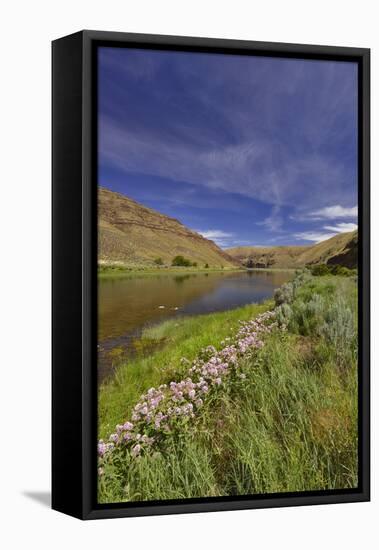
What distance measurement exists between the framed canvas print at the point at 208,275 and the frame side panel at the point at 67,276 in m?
0.02

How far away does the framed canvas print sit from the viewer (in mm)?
6828

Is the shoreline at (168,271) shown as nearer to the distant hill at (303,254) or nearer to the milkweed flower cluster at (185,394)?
the distant hill at (303,254)

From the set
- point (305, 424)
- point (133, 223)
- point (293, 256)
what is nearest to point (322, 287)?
point (293, 256)

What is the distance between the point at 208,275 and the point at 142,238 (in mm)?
633

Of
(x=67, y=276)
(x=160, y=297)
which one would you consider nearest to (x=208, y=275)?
(x=160, y=297)

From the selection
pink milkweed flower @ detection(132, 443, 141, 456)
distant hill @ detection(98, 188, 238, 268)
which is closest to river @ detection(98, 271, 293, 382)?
distant hill @ detection(98, 188, 238, 268)

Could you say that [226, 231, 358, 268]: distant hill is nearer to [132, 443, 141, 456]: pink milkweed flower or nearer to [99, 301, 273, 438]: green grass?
[99, 301, 273, 438]: green grass

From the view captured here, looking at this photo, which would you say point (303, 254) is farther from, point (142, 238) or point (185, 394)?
point (185, 394)

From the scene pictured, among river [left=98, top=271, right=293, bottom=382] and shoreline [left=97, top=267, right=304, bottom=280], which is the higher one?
shoreline [left=97, top=267, right=304, bottom=280]

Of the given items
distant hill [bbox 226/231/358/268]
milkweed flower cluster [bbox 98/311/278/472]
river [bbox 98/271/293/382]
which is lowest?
milkweed flower cluster [bbox 98/311/278/472]

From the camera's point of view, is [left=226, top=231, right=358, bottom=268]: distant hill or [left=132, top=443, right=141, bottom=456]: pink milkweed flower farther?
[left=226, top=231, right=358, bottom=268]: distant hill

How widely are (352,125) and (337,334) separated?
176 cm

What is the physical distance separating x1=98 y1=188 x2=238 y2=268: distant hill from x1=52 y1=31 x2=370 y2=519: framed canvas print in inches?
0.6

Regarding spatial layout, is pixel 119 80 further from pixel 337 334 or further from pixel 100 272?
pixel 337 334
